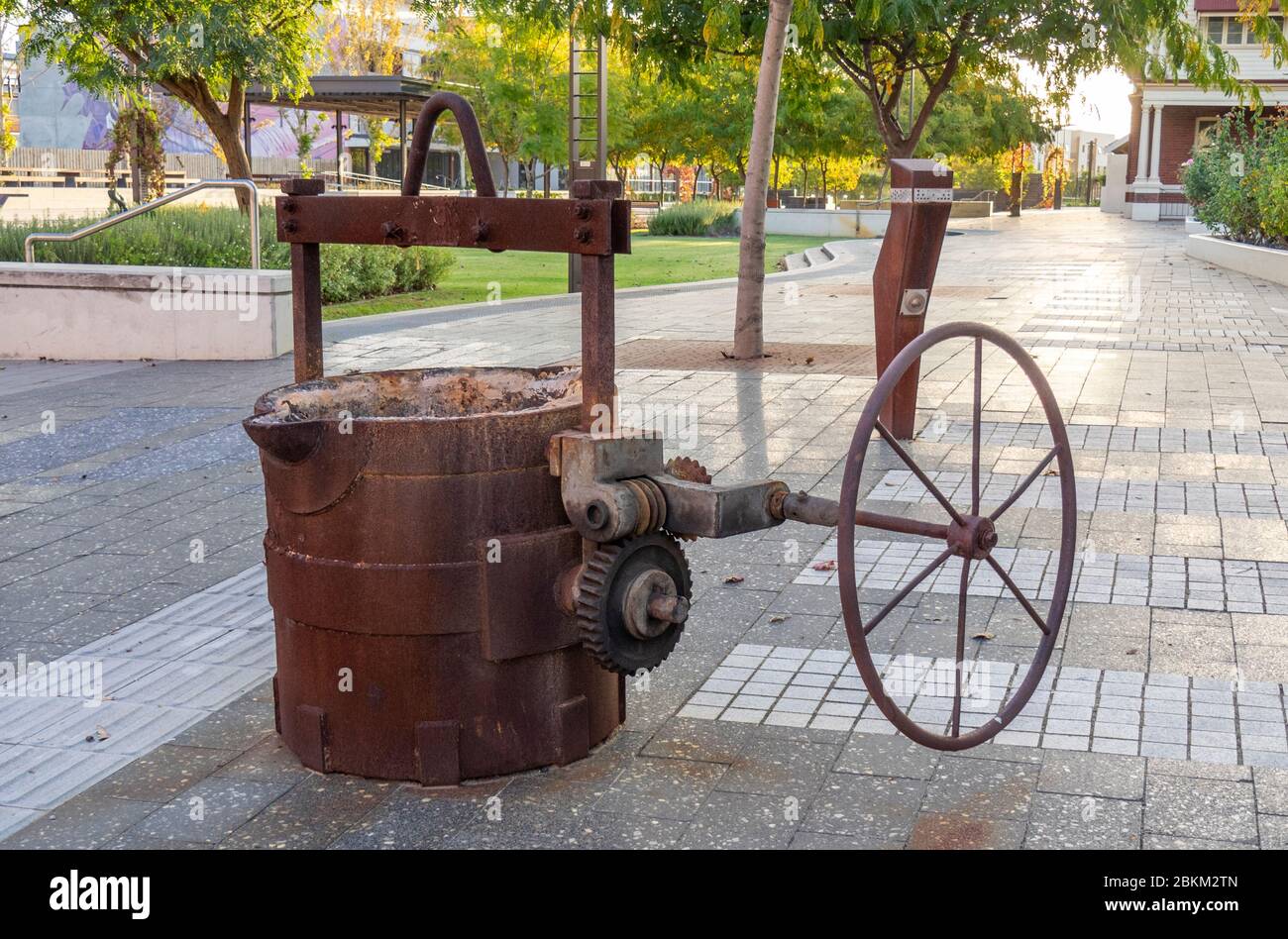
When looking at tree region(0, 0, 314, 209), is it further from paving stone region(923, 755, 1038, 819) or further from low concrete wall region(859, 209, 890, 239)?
low concrete wall region(859, 209, 890, 239)

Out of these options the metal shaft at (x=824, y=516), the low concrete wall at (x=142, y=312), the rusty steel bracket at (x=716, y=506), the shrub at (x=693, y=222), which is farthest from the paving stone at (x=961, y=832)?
the shrub at (x=693, y=222)

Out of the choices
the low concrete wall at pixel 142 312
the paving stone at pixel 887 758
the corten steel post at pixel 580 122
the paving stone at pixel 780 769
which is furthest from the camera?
the corten steel post at pixel 580 122

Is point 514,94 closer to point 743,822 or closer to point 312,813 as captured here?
point 312,813

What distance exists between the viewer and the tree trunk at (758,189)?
11.5 meters

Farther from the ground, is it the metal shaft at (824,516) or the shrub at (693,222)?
the shrub at (693,222)

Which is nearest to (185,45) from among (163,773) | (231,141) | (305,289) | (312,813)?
(231,141)

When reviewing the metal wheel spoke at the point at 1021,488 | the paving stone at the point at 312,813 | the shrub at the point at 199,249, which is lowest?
the paving stone at the point at 312,813

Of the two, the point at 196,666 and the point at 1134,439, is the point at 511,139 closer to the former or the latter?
the point at 1134,439

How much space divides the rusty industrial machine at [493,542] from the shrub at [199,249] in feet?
31.9

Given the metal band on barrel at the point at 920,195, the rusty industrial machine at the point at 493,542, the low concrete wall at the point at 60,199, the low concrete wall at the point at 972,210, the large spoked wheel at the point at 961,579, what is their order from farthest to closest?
the low concrete wall at the point at 972,210 < the low concrete wall at the point at 60,199 < the metal band on barrel at the point at 920,195 < the rusty industrial machine at the point at 493,542 < the large spoked wheel at the point at 961,579

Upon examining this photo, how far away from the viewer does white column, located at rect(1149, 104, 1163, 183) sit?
54812mm

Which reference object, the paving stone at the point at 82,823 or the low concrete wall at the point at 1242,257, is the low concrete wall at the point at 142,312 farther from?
the low concrete wall at the point at 1242,257

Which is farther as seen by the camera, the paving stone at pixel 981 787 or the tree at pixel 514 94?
the tree at pixel 514 94

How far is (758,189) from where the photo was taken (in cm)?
1196
